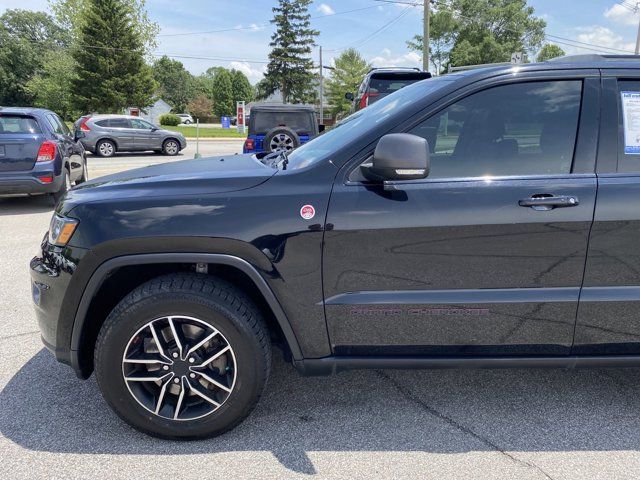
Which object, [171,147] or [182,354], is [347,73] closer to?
[171,147]

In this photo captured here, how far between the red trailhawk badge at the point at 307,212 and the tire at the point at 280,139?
282 inches

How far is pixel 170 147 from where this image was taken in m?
19.2

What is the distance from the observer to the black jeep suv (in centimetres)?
232

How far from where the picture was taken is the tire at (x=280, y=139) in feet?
30.6

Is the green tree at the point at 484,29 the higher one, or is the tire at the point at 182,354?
the green tree at the point at 484,29

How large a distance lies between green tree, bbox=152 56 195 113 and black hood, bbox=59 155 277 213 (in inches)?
4517

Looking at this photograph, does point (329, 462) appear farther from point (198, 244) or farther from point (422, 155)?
point (422, 155)

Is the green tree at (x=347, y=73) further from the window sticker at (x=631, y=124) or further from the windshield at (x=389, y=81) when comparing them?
the window sticker at (x=631, y=124)

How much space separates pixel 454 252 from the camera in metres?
2.35

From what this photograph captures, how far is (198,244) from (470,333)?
136 centimetres

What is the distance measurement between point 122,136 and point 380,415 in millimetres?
17948

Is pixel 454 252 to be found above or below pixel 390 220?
below

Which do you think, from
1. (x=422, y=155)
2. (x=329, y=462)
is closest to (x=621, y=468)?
(x=329, y=462)

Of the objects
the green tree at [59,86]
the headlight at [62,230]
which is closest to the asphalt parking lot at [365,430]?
the headlight at [62,230]
